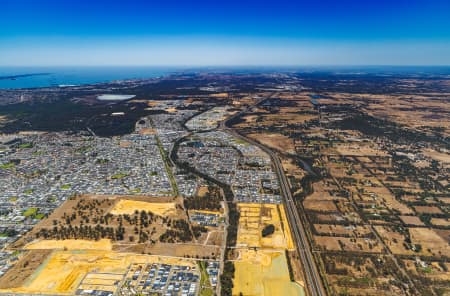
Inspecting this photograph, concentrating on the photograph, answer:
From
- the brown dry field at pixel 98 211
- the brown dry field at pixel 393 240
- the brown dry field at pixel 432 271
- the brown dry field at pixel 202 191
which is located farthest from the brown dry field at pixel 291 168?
the brown dry field at pixel 432 271

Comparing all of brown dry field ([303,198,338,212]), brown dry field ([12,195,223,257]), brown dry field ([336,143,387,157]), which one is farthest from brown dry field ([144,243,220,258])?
brown dry field ([336,143,387,157])

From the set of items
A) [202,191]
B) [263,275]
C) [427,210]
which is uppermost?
[202,191]

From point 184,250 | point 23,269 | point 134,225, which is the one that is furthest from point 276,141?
point 23,269

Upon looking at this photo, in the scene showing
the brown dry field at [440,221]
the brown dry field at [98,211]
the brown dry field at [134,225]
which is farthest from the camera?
the brown dry field at [440,221]

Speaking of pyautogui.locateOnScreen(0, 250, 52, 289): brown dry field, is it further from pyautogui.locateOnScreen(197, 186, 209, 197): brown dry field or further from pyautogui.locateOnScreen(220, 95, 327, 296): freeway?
pyautogui.locateOnScreen(220, 95, 327, 296): freeway

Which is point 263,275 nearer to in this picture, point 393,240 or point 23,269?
point 393,240

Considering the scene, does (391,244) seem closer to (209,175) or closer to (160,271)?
(160,271)

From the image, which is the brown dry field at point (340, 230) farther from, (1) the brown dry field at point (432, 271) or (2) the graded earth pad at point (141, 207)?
(2) the graded earth pad at point (141, 207)
